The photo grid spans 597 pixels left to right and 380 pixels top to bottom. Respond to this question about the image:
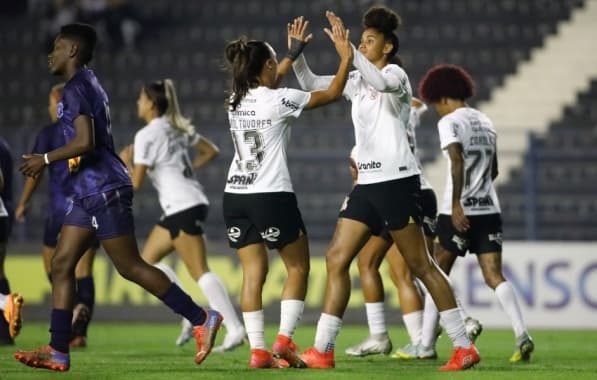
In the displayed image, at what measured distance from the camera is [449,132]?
9.80m

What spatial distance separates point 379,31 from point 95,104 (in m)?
1.89

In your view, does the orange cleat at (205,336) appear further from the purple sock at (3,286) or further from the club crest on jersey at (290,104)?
the purple sock at (3,286)

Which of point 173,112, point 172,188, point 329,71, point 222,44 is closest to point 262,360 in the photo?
point 172,188

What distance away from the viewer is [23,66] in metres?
23.6

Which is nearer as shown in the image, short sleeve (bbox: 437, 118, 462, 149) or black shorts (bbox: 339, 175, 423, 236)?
black shorts (bbox: 339, 175, 423, 236)

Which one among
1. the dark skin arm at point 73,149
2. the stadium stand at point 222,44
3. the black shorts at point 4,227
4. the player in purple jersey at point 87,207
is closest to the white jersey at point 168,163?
the black shorts at point 4,227

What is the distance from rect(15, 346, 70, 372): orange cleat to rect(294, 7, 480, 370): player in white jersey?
1571 mm

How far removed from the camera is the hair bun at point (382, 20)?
8648 millimetres

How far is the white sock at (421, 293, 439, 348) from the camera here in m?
9.96

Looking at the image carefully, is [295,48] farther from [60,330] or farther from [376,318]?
[376,318]

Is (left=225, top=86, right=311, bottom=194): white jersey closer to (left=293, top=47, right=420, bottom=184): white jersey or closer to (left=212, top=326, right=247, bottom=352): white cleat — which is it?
(left=293, top=47, right=420, bottom=184): white jersey

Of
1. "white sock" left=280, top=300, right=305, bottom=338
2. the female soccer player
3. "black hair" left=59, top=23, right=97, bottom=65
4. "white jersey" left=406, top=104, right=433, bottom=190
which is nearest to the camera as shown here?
"black hair" left=59, top=23, right=97, bottom=65

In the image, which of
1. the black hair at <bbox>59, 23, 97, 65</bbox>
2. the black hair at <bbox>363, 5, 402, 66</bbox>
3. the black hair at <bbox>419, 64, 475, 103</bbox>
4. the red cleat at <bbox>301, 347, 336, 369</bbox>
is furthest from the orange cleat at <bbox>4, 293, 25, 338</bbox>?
the black hair at <bbox>419, 64, 475, 103</bbox>

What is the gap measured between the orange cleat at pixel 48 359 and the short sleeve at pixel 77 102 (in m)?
1.46
